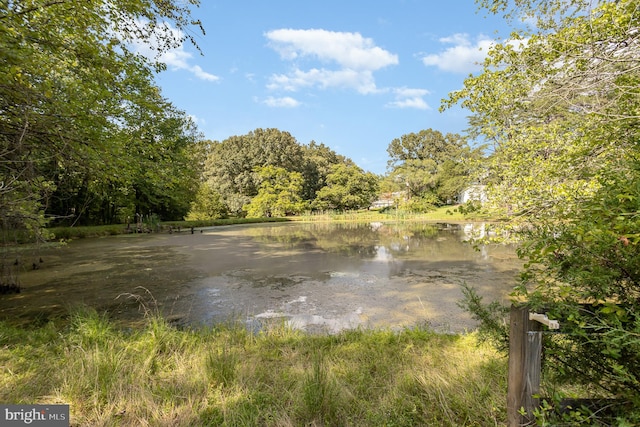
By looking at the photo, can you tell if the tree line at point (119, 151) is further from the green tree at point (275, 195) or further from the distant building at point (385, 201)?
the distant building at point (385, 201)

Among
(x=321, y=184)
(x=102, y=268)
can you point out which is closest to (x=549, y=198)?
(x=102, y=268)

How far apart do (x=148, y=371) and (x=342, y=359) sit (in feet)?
4.99

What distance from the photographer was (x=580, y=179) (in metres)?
3.40

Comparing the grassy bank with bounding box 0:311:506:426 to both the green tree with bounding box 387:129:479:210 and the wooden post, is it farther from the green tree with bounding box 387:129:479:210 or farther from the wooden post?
the green tree with bounding box 387:129:479:210

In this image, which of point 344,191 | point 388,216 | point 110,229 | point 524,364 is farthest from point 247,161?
point 524,364

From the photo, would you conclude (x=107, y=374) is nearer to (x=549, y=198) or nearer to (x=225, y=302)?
(x=225, y=302)

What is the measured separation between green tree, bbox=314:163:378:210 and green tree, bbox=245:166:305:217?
3.15m

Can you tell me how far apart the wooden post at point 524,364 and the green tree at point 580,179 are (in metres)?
0.08

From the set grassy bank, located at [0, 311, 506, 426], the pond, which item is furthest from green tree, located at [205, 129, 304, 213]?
grassy bank, located at [0, 311, 506, 426]

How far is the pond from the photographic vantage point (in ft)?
14.6

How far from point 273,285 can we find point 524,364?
17.2 ft

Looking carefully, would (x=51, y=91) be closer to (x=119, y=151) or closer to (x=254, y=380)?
(x=119, y=151)

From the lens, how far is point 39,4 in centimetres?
277

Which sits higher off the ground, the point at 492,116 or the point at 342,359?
the point at 492,116
